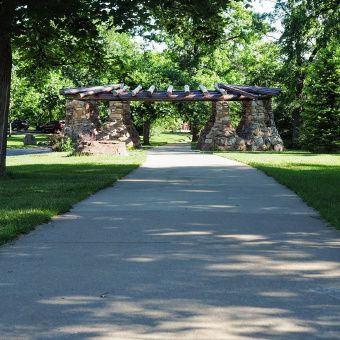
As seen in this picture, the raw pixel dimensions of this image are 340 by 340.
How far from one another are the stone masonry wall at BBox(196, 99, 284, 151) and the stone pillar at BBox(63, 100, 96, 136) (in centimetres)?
681

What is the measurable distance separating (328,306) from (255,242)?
1.94 m

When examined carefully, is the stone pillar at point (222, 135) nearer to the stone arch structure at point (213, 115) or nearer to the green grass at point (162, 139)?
the stone arch structure at point (213, 115)

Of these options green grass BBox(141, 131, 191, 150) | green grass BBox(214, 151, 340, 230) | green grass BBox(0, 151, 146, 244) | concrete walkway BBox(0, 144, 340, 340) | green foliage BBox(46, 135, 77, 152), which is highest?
green grass BBox(141, 131, 191, 150)

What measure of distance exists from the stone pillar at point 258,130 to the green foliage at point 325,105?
6.46 ft

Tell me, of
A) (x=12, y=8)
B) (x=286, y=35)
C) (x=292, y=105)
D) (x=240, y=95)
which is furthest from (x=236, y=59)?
(x=12, y=8)

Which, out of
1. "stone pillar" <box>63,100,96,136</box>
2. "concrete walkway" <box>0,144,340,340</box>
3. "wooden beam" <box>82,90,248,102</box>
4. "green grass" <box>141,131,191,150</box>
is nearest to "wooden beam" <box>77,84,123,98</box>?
"wooden beam" <box>82,90,248,102</box>

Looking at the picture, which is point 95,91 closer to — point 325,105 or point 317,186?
point 325,105

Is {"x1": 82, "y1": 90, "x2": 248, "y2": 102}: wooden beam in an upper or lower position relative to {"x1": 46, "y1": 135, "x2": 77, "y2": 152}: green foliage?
upper

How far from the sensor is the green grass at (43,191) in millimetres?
6154

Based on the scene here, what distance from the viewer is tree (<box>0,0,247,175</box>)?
8961mm

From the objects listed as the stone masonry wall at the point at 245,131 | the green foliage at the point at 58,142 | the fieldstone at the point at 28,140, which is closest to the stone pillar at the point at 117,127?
the green foliage at the point at 58,142

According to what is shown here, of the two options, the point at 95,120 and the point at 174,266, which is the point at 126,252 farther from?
the point at 95,120

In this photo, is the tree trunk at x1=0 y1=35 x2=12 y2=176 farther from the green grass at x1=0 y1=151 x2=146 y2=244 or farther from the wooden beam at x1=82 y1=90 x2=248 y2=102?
the wooden beam at x1=82 y1=90 x2=248 y2=102

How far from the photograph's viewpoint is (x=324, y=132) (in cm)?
2567
